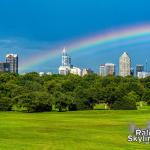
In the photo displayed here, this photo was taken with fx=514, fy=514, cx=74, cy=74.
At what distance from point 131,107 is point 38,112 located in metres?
21.1

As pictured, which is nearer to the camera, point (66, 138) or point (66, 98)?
point (66, 138)

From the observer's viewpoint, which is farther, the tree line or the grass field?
the tree line

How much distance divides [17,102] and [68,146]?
63.7 meters

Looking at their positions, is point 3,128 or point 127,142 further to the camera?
point 3,128

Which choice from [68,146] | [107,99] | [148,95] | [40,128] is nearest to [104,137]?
[68,146]

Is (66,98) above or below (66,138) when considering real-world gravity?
above

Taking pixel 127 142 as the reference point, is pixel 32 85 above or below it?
above

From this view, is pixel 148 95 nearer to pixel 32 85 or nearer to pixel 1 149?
pixel 32 85

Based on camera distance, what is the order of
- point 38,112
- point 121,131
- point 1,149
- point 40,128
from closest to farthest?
point 1,149 < point 121,131 < point 40,128 < point 38,112

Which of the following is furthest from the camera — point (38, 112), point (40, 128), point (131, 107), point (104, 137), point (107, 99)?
point (107, 99)

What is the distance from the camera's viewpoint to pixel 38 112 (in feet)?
Result: 330

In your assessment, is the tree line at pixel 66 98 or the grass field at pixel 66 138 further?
the tree line at pixel 66 98

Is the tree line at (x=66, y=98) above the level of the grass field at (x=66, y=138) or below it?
above

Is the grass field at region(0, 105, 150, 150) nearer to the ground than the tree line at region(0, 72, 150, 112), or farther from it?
nearer to the ground
